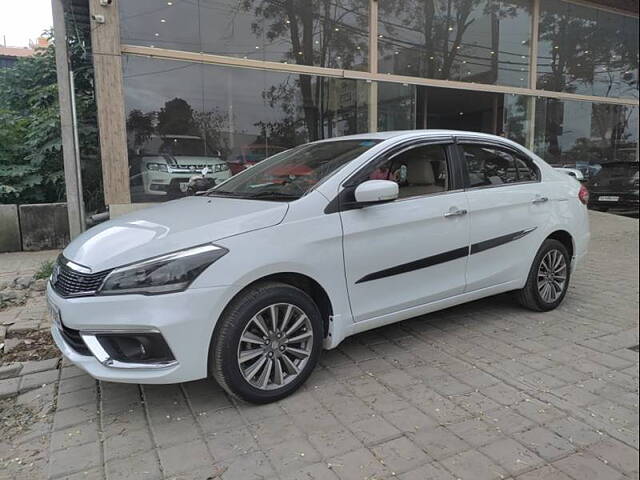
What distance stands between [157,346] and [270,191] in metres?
1.37

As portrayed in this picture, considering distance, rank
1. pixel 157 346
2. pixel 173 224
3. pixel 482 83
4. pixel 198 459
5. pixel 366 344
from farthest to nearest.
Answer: pixel 482 83 < pixel 366 344 < pixel 173 224 < pixel 157 346 < pixel 198 459

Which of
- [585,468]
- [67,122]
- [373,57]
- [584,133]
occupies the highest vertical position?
[373,57]

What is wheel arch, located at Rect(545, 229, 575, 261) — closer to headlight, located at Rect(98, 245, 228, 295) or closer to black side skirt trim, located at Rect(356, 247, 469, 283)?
black side skirt trim, located at Rect(356, 247, 469, 283)

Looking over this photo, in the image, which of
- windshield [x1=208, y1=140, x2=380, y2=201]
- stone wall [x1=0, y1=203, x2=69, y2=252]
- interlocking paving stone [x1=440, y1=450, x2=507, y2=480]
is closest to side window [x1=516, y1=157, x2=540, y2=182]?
windshield [x1=208, y1=140, x2=380, y2=201]

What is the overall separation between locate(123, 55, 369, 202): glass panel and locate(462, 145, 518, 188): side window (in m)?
5.34

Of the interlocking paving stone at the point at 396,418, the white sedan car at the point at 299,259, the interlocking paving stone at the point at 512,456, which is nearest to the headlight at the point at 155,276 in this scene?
the white sedan car at the point at 299,259

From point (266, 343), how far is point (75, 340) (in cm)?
110

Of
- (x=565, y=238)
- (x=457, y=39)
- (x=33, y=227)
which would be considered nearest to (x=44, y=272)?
(x=33, y=227)

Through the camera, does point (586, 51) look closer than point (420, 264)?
No

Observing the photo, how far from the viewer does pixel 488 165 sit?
4.33m

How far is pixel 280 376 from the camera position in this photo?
3.06m

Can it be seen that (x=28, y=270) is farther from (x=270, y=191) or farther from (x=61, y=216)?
(x=270, y=191)

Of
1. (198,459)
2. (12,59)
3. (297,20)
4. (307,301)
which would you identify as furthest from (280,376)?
(12,59)

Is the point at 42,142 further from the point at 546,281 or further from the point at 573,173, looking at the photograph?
the point at 573,173
